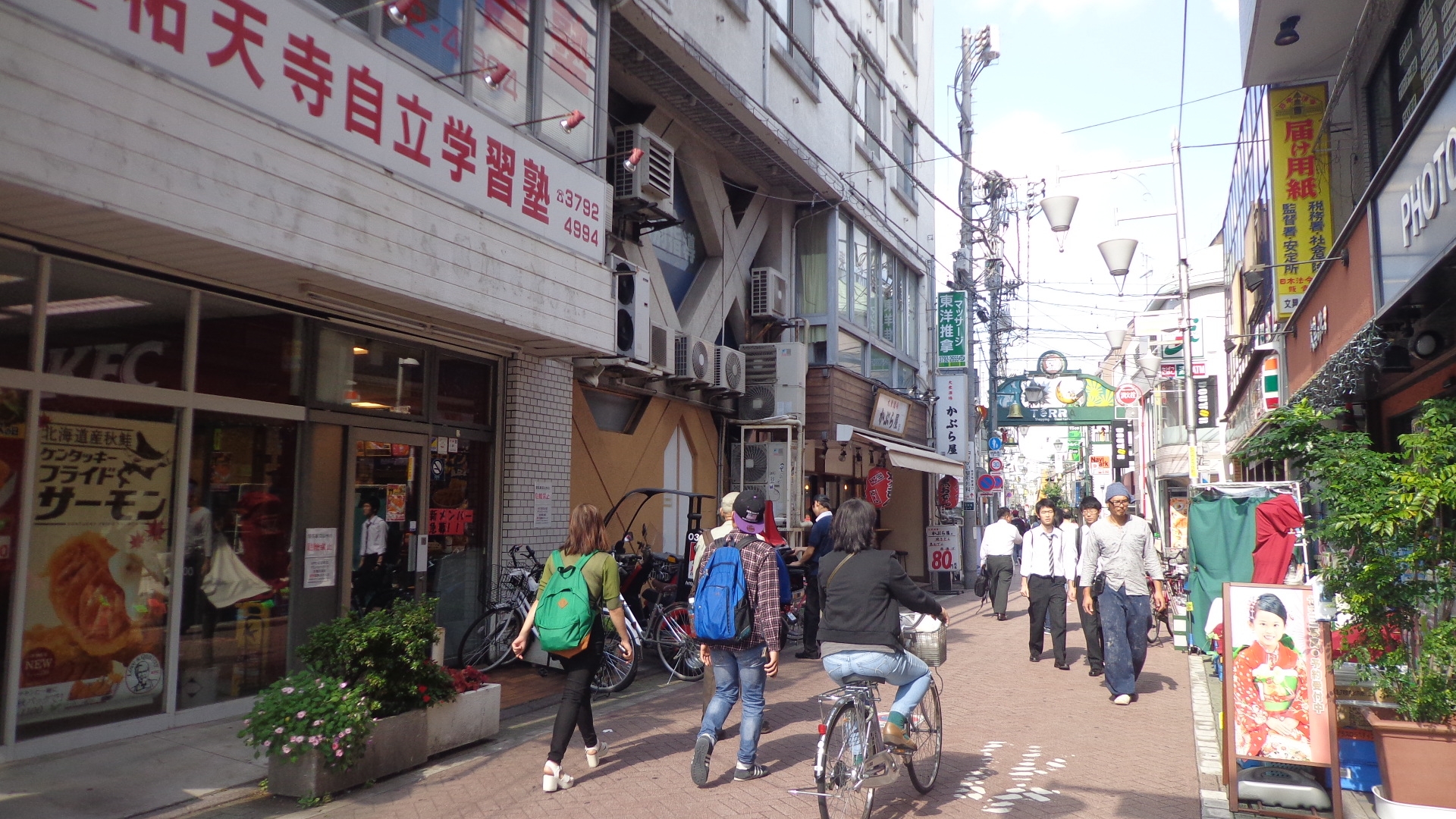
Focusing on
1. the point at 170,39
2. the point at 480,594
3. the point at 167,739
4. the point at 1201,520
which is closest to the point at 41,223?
the point at 170,39

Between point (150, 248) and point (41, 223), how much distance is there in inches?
25.9

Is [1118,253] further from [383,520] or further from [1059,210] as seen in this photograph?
[383,520]

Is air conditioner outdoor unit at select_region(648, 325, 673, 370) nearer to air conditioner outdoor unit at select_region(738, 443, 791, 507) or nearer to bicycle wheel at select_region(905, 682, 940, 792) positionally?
air conditioner outdoor unit at select_region(738, 443, 791, 507)

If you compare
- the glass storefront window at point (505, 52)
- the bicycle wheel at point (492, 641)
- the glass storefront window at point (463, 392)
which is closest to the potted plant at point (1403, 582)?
the bicycle wheel at point (492, 641)

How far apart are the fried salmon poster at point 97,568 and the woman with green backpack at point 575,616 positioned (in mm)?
2854

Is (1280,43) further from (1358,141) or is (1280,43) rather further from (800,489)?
(800,489)

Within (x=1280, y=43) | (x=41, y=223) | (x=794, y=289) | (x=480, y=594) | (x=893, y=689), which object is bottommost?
(x=893, y=689)

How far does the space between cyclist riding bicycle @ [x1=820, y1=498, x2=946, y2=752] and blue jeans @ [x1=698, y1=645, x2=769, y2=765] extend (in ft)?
1.95

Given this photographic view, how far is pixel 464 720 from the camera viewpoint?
6.70m

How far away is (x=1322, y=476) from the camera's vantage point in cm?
555

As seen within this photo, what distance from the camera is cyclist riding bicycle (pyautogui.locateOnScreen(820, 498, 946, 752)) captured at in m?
5.17

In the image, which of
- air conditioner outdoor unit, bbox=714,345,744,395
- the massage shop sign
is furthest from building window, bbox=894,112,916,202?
the massage shop sign

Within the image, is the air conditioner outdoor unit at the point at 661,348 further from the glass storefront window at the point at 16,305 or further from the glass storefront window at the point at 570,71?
the glass storefront window at the point at 16,305

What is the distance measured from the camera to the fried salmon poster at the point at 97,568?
6.15m
